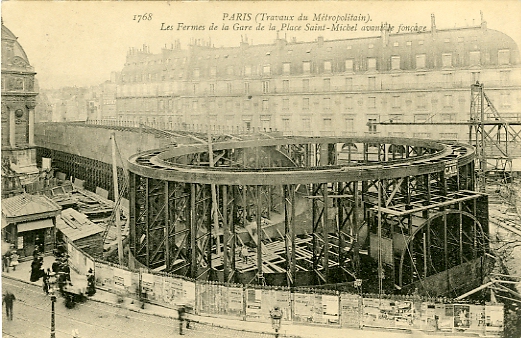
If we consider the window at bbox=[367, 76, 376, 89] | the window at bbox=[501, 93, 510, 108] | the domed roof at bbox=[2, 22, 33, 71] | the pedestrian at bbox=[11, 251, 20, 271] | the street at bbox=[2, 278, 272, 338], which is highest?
the window at bbox=[367, 76, 376, 89]

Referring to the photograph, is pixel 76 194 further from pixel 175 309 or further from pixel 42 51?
pixel 175 309

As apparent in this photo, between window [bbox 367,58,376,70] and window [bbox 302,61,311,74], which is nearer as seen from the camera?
window [bbox 367,58,376,70]

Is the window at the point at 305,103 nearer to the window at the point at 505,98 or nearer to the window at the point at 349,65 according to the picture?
the window at the point at 349,65

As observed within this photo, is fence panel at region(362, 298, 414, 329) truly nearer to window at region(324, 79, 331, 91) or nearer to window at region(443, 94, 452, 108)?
window at region(443, 94, 452, 108)

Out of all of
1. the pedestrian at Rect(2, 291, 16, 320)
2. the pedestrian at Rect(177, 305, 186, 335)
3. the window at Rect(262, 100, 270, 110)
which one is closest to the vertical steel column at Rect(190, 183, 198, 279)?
the pedestrian at Rect(177, 305, 186, 335)

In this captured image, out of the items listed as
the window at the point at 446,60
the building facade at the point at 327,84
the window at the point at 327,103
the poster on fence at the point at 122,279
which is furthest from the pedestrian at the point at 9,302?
the window at the point at 446,60

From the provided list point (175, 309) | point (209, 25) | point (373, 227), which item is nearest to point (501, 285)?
point (373, 227)
